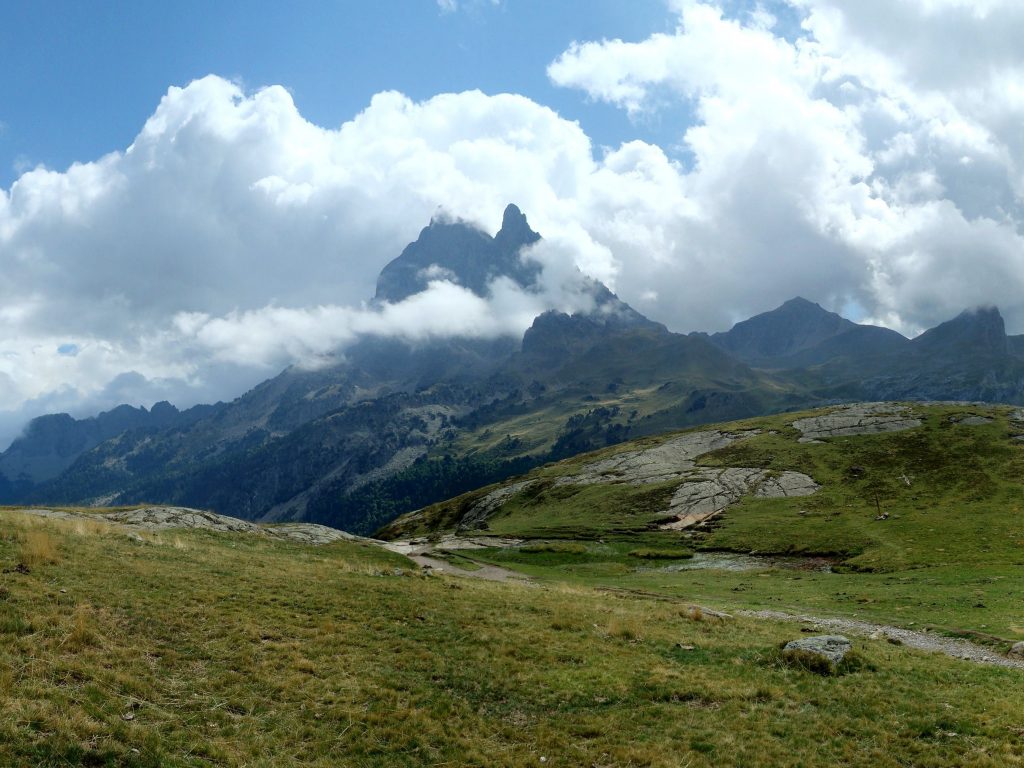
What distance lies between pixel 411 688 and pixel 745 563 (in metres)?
67.5

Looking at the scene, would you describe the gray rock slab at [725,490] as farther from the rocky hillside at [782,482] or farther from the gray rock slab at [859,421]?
the gray rock slab at [859,421]

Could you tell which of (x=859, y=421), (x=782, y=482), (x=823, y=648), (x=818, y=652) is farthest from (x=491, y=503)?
(x=818, y=652)

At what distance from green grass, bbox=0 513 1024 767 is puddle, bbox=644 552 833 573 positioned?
45746 mm

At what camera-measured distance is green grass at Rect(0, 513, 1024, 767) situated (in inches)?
617

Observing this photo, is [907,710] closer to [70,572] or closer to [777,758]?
[777,758]

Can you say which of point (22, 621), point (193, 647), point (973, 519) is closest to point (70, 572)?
point (22, 621)

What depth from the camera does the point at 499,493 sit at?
148 meters

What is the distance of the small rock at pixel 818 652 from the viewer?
24.1 m

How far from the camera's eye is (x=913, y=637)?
34.4m

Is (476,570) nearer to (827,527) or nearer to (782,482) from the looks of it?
(827,527)

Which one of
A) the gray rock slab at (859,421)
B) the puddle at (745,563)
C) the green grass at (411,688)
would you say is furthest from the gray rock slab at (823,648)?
the gray rock slab at (859,421)

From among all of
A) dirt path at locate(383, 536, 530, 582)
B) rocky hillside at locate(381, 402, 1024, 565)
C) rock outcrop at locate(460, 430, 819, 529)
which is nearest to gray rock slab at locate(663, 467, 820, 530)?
rock outcrop at locate(460, 430, 819, 529)

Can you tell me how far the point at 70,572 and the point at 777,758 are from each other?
1190 inches

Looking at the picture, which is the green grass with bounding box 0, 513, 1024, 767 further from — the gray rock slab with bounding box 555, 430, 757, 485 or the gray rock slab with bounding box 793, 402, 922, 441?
the gray rock slab with bounding box 793, 402, 922, 441
